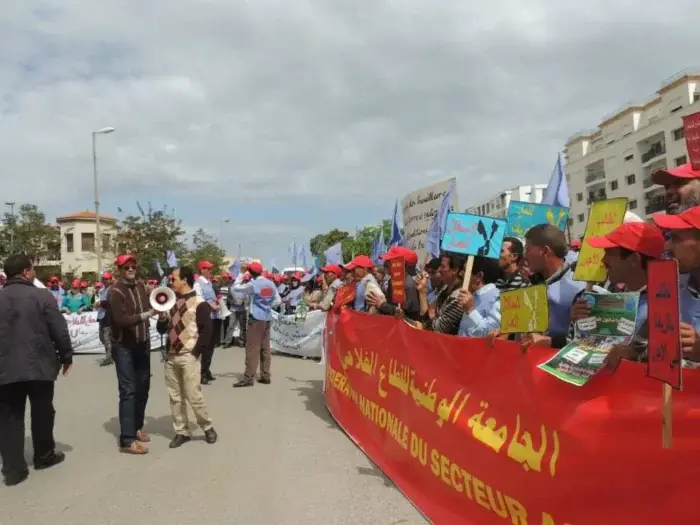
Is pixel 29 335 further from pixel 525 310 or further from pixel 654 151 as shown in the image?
pixel 654 151

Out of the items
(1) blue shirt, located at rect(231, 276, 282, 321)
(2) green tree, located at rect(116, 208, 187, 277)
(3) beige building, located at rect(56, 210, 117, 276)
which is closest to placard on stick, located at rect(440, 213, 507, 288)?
(1) blue shirt, located at rect(231, 276, 282, 321)

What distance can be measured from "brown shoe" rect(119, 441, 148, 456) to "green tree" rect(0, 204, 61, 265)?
39931 mm

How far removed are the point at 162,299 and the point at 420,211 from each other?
329 cm

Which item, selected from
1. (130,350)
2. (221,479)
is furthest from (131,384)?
(221,479)

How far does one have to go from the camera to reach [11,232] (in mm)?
Answer: 42031

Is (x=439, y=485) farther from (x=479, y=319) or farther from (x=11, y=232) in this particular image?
(x=11, y=232)

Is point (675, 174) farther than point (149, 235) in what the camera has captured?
No

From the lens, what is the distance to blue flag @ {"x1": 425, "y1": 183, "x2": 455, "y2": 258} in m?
6.95

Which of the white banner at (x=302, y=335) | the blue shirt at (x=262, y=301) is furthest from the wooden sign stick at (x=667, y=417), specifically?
the white banner at (x=302, y=335)

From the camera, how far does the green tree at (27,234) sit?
4219 centimetres

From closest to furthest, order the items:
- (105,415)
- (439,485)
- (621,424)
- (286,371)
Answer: (621,424) < (439,485) < (105,415) < (286,371)

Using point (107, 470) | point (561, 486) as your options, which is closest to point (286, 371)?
point (107, 470)

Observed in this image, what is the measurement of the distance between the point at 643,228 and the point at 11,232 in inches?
1817

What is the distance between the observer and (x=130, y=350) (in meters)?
6.04
